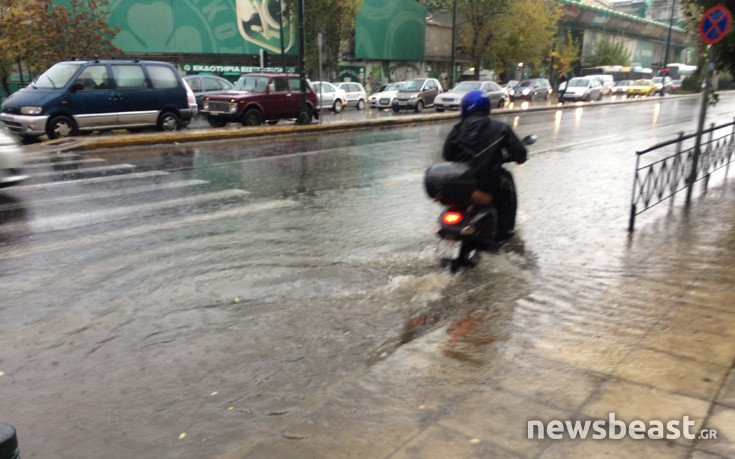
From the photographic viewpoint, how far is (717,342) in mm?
4168

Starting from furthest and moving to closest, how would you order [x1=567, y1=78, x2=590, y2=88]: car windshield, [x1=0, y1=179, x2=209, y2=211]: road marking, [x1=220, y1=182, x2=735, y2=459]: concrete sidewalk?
[x1=567, y1=78, x2=590, y2=88]: car windshield, [x1=0, y1=179, x2=209, y2=211]: road marking, [x1=220, y1=182, x2=735, y2=459]: concrete sidewalk

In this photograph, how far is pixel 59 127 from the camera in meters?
14.7

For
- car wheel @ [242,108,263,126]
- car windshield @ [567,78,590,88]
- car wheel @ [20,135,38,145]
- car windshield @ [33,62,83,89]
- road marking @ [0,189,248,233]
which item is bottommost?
road marking @ [0,189,248,233]

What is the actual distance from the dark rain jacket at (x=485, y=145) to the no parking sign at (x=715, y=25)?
4644mm

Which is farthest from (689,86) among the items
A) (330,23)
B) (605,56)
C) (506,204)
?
(506,204)

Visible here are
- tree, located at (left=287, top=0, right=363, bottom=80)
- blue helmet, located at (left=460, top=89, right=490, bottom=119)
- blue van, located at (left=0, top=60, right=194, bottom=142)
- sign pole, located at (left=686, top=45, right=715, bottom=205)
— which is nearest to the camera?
blue helmet, located at (left=460, top=89, right=490, bottom=119)

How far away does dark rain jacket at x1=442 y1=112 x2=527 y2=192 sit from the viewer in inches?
219

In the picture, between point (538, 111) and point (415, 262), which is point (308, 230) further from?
point (538, 111)

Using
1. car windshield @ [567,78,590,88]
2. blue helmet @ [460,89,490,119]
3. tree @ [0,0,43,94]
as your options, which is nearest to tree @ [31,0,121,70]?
tree @ [0,0,43,94]

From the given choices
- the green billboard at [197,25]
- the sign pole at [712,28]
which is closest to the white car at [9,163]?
the sign pole at [712,28]

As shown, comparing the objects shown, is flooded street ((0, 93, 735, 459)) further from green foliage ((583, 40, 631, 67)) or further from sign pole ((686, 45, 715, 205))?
green foliage ((583, 40, 631, 67))

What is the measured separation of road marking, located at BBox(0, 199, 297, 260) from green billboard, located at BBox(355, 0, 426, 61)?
37.6 meters

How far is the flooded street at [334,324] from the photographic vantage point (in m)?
3.29

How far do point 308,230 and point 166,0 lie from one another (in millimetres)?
32186
